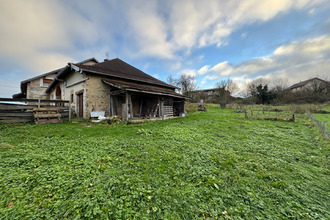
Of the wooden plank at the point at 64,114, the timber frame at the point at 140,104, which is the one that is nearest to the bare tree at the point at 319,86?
the timber frame at the point at 140,104

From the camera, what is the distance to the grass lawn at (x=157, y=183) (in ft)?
5.70

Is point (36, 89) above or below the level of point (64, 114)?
above

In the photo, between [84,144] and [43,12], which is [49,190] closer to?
[84,144]

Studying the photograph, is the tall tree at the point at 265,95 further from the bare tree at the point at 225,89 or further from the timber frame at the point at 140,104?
the timber frame at the point at 140,104

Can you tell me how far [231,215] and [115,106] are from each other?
1020 cm

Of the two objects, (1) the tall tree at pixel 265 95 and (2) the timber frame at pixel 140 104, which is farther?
(1) the tall tree at pixel 265 95

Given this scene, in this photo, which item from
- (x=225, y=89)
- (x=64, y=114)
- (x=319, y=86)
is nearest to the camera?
(x=64, y=114)

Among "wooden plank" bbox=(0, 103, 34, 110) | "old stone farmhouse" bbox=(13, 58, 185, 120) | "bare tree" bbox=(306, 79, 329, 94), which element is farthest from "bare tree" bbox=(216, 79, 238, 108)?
"wooden plank" bbox=(0, 103, 34, 110)

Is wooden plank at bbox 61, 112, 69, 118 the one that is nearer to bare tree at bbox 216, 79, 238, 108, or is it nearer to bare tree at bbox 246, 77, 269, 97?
bare tree at bbox 216, 79, 238, 108

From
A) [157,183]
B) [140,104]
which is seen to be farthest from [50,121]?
[157,183]

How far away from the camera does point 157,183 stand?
228 centimetres

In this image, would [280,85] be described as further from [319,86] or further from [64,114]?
[64,114]

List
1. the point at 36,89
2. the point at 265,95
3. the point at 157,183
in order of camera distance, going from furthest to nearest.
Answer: the point at 265,95 → the point at 36,89 → the point at 157,183

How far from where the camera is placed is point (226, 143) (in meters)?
4.66
